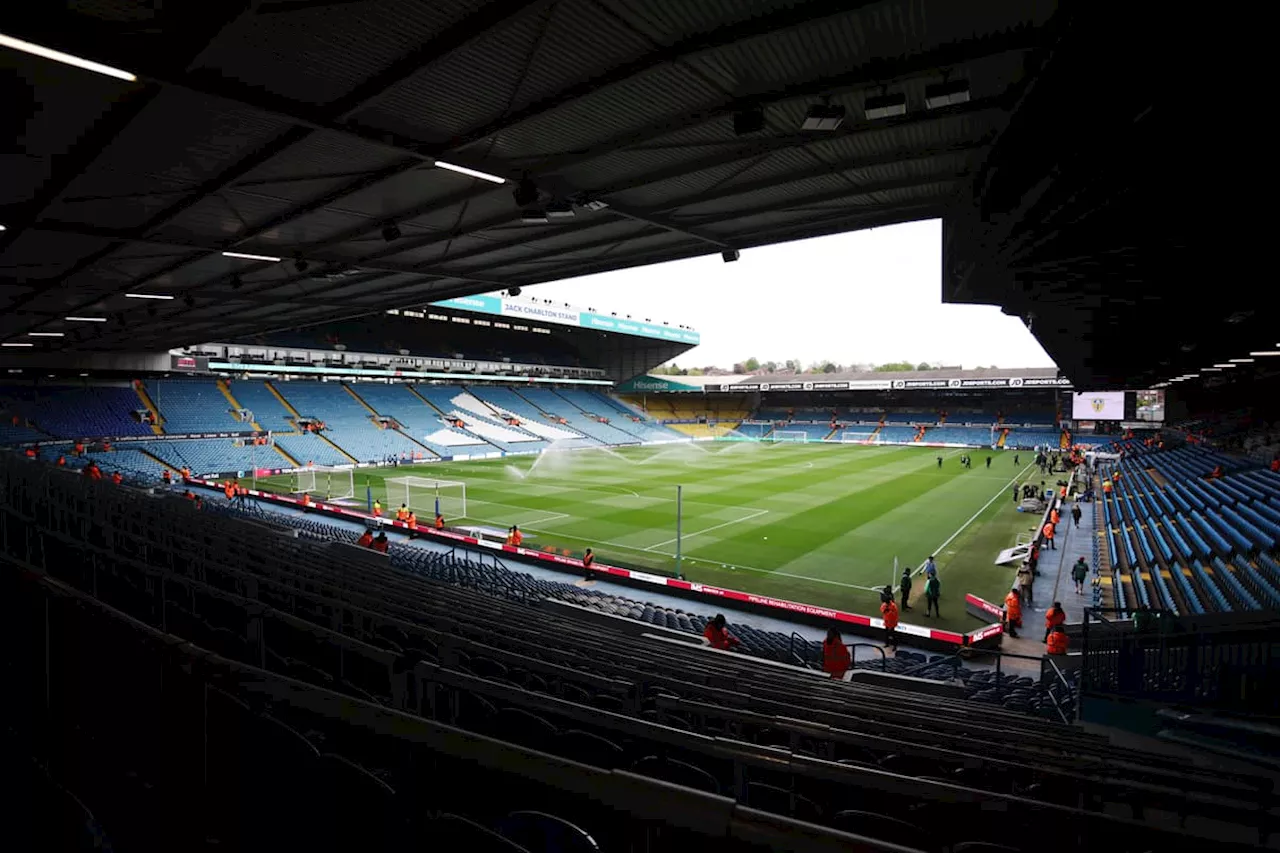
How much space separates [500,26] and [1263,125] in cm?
557

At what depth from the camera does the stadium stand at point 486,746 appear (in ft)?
6.20

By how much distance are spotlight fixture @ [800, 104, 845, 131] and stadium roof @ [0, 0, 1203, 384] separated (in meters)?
0.04

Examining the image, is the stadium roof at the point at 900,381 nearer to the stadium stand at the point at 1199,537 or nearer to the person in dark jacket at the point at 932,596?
the stadium stand at the point at 1199,537

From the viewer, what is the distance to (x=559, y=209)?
10203 millimetres

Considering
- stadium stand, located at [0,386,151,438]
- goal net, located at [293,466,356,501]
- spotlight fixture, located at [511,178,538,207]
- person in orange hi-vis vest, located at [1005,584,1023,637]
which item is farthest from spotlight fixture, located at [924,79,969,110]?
stadium stand, located at [0,386,151,438]

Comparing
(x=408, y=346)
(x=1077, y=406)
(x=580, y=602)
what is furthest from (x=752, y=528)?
(x=408, y=346)

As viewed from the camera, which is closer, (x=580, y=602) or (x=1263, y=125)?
(x=1263, y=125)

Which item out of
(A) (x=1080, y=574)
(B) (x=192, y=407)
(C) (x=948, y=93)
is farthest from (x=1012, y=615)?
(B) (x=192, y=407)

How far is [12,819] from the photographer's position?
2707 mm

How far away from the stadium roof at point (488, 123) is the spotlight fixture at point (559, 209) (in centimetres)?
5

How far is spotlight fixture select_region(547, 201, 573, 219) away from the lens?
1008 cm

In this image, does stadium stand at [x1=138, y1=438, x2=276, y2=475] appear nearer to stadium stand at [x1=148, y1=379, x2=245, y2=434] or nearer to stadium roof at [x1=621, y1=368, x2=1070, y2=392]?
stadium stand at [x1=148, y1=379, x2=245, y2=434]

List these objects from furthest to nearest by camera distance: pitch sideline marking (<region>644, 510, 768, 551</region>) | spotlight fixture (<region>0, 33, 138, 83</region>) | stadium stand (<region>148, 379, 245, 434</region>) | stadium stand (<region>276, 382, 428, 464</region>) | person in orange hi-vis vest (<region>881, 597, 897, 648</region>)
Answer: stadium stand (<region>276, 382, 428, 464</region>)
stadium stand (<region>148, 379, 245, 434</region>)
pitch sideline marking (<region>644, 510, 768, 551</region>)
person in orange hi-vis vest (<region>881, 597, 897, 648</region>)
spotlight fixture (<region>0, 33, 138, 83</region>)

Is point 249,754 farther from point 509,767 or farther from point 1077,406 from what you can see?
point 1077,406
